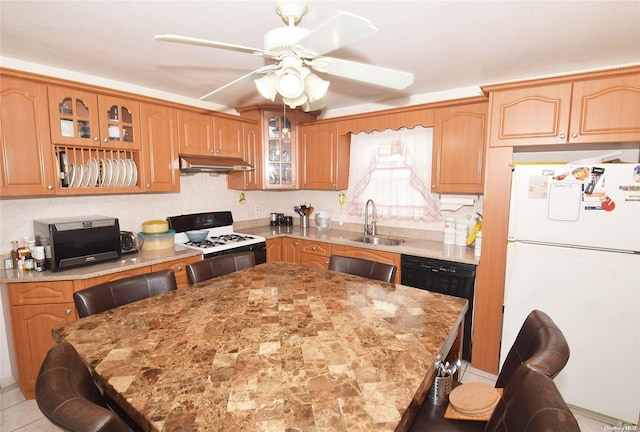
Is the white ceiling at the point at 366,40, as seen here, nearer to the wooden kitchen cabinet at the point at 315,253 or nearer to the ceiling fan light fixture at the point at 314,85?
the ceiling fan light fixture at the point at 314,85

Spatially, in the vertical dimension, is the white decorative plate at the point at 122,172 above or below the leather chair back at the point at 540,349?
above

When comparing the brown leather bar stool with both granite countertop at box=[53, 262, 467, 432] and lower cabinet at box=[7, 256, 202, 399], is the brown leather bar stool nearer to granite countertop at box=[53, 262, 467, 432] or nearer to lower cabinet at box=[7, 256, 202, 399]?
granite countertop at box=[53, 262, 467, 432]

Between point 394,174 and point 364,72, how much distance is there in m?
2.16

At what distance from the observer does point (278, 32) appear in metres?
1.18

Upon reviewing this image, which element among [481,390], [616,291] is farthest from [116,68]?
[616,291]

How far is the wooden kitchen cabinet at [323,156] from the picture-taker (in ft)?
11.8

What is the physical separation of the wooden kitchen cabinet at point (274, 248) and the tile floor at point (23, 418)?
7.00ft

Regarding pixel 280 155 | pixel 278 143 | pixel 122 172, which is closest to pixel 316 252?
pixel 280 155

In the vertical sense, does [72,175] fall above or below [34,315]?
above

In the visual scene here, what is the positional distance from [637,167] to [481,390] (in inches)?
69.1

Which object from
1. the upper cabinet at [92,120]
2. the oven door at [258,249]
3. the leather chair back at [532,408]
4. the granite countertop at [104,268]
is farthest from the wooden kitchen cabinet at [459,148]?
the upper cabinet at [92,120]

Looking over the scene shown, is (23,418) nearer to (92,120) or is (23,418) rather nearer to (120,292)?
(120,292)

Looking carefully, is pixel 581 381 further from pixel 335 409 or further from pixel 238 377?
pixel 238 377

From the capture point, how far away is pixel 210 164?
3150mm
